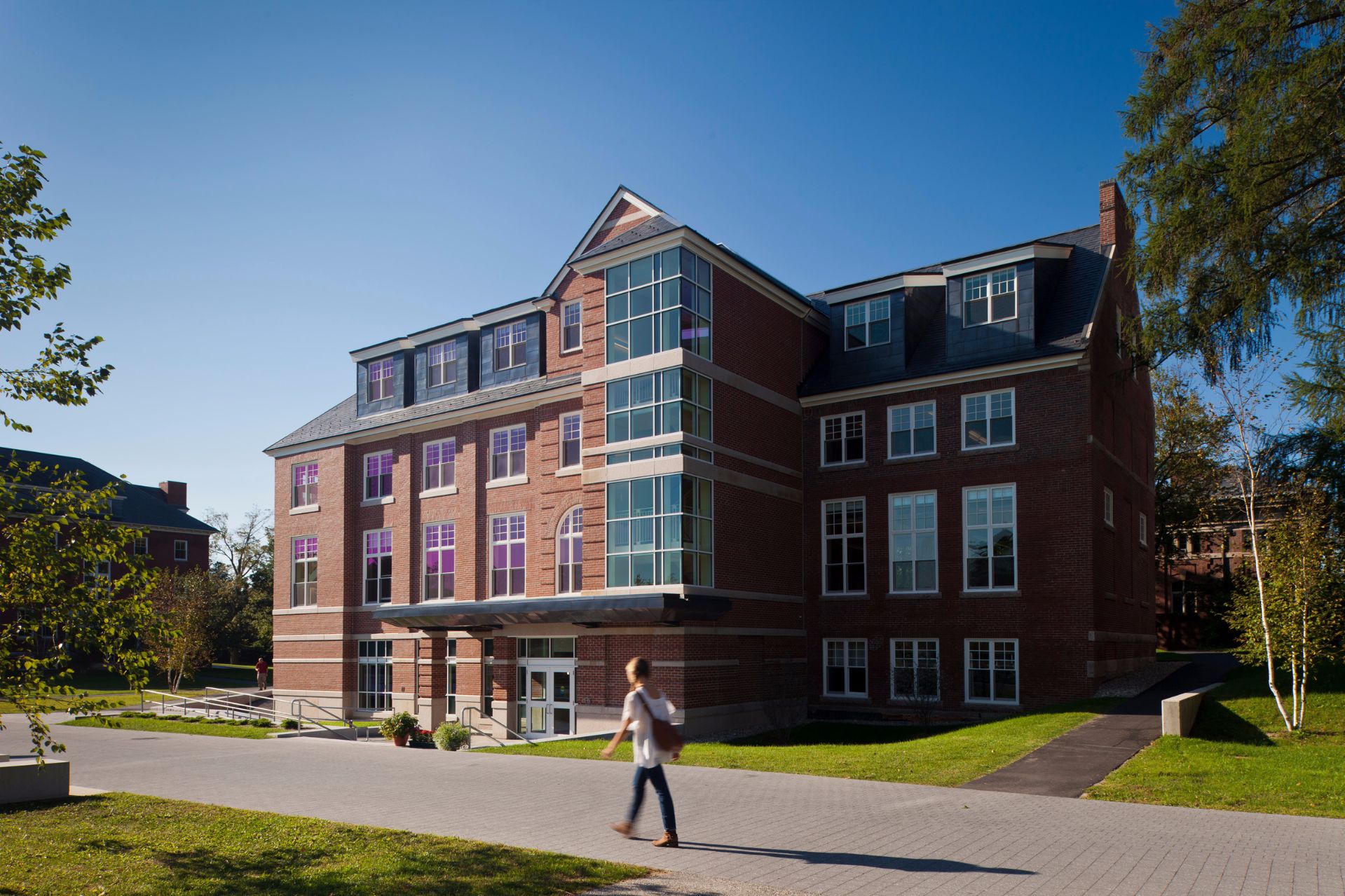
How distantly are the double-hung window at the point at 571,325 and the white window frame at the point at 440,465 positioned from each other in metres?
5.67

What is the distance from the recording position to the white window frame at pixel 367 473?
35.4m

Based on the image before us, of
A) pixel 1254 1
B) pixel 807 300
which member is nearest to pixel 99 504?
pixel 1254 1

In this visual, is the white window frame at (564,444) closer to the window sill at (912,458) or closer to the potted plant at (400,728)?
the potted plant at (400,728)

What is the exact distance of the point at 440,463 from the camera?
3381cm

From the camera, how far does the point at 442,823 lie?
1202 centimetres

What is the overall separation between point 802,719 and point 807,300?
12.7 meters

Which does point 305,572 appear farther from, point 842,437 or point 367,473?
point 842,437

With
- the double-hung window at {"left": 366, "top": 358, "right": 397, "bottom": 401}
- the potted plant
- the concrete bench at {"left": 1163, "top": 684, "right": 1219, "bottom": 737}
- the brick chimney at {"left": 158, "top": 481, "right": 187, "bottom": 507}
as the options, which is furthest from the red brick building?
the brick chimney at {"left": 158, "top": 481, "right": 187, "bottom": 507}

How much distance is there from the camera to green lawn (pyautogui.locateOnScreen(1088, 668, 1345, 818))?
13.3 meters

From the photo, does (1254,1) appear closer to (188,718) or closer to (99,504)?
(99,504)

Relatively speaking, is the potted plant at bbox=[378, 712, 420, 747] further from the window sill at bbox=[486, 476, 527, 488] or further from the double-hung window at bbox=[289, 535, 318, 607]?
the double-hung window at bbox=[289, 535, 318, 607]

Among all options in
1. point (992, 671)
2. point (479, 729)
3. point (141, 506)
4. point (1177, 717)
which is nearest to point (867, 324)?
point (992, 671)

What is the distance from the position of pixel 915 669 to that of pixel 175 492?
6526cm

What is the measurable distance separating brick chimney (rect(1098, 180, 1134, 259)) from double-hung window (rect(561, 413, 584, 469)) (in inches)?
640
